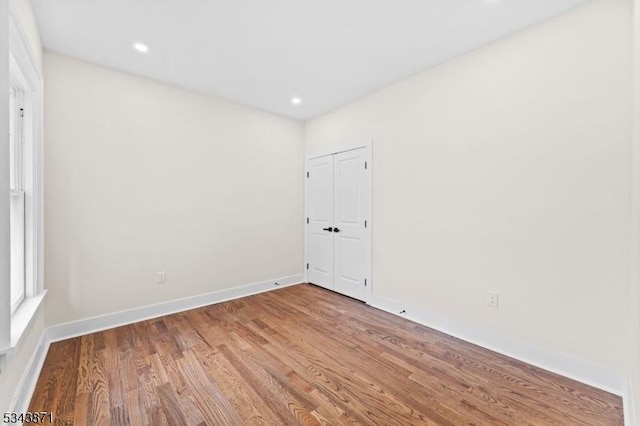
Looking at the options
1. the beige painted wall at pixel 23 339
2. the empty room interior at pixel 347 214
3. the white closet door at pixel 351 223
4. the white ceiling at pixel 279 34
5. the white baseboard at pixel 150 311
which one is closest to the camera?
the beige painted wall at pixel 23 339

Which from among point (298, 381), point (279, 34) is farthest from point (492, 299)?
point (279, 34)

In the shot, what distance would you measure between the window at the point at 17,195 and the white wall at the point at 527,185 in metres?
3.30

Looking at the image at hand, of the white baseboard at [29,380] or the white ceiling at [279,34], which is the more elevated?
the white ceiling at [279,34]

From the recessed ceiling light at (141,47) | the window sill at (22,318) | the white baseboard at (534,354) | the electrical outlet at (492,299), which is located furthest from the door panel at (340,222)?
the window sill at (22,318)

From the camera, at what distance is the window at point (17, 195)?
6.48 feet

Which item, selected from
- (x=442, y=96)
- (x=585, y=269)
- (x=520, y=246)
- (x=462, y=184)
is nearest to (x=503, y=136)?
(x=462, y=184)

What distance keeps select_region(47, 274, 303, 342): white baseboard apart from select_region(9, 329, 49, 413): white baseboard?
177mm

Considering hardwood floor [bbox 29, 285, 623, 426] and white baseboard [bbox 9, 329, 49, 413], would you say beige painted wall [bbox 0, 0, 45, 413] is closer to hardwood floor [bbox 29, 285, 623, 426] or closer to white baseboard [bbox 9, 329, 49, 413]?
white baseboard [bbox 9, 329, 49, 413]

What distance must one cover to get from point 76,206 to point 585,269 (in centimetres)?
424

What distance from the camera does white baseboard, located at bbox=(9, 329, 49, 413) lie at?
1540mm

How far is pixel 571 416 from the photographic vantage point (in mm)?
1560

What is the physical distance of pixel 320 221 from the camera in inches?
160

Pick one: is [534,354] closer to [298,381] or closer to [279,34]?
[298,381]

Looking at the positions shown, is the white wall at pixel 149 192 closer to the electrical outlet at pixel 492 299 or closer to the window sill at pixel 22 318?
the window sill at pixel 22 318
